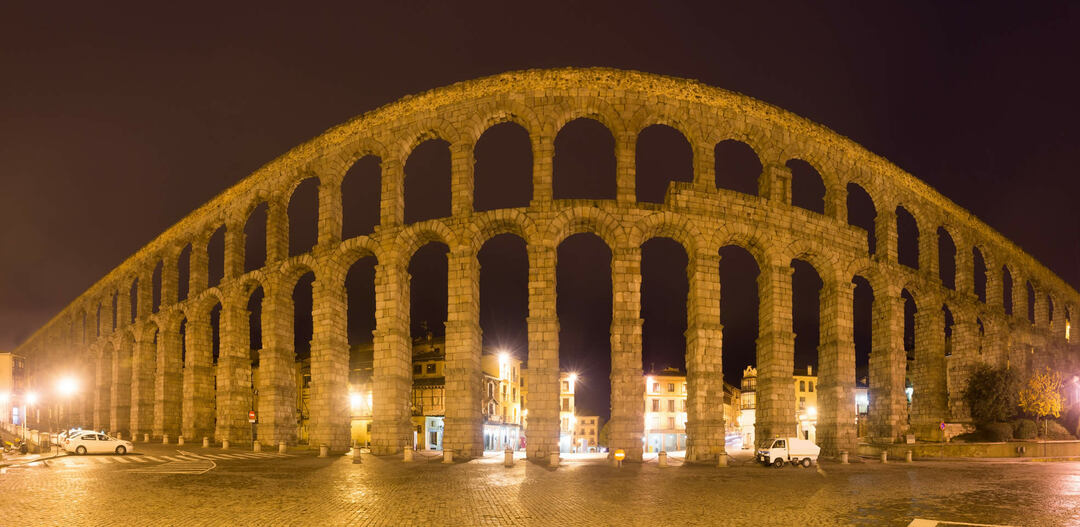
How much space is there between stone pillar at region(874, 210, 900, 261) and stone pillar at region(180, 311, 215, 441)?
44.3 m

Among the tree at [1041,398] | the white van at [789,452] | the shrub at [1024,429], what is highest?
the tree at [1041,398]

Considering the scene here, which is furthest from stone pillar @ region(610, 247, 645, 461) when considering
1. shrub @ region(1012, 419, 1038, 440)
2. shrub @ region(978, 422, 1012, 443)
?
shrub @ region(1012, 419, 1038, 440)

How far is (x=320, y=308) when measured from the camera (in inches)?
1458

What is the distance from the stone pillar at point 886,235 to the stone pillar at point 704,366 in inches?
536

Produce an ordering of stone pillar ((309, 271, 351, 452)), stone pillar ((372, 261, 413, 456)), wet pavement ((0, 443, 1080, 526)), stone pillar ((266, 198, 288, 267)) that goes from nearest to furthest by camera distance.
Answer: wet pavement ((0, 443, 1080, 526)), stone pillar ((372, 261, 413, 456)), stone pillar ((309, 271, 351, 452)), stone pillar ((266, 198, 288, 267))

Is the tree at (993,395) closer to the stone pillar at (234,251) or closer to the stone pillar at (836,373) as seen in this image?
the stone pillar at (836,373)

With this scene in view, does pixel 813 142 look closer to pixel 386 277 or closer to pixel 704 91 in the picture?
pixel 704 91

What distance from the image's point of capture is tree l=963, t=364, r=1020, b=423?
139 feet

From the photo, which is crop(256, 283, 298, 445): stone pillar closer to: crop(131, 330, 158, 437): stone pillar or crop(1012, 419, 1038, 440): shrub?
crop(131, 330, 158, 437): stone pillar

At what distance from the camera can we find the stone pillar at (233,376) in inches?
1695

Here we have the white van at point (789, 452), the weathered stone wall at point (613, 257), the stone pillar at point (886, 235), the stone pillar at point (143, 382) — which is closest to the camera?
the white van at point (789, 452)

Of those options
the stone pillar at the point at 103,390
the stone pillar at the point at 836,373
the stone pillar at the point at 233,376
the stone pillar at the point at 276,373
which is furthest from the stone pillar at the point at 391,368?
the stone pillar at the point at 103,390

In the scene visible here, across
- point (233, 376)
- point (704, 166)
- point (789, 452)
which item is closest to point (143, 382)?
point (233, 376)

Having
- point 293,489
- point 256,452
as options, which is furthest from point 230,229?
point 293,489
